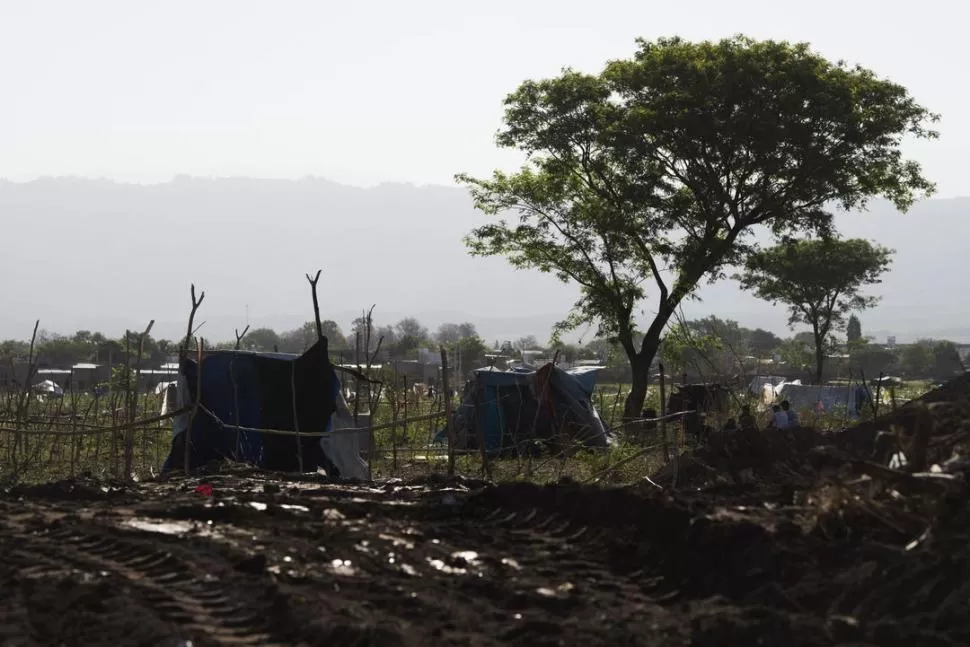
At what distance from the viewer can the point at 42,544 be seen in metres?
5.55

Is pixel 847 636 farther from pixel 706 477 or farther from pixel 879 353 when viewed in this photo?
pixel 879 353

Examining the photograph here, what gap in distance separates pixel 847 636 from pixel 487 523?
254 centimetres

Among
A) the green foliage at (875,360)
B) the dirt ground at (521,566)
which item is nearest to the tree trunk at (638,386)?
the dirt ground at (521,566)

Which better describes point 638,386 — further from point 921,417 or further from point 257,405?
point 921,417

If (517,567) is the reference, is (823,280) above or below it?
above

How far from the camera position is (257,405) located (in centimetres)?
1104

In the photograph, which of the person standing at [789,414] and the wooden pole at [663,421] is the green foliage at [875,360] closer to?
the person standing at [789,414]

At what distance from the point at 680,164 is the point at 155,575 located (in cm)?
1767

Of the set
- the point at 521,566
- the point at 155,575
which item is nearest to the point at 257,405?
the point at 155,575

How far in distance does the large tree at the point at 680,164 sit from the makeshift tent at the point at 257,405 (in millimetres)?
9861

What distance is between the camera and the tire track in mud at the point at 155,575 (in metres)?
4.29

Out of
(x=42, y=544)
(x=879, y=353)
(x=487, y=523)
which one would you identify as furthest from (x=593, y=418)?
(x=879, y=353)

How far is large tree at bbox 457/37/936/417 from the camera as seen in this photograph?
19906mm

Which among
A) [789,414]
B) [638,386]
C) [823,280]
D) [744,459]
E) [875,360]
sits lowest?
[744,459]
